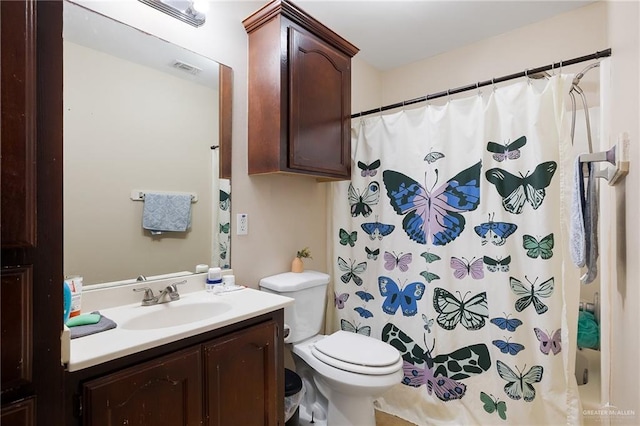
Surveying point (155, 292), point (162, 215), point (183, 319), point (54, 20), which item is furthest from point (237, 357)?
point (54, 20)

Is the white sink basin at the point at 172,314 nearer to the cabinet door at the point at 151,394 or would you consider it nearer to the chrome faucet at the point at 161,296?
the chrome faucet at the point at 161,296

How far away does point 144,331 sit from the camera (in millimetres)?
946

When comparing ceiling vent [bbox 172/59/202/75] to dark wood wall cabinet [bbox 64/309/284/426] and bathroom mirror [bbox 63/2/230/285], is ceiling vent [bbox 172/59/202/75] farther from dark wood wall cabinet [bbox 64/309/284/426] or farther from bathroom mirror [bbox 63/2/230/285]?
dark wood wall cabinet [bbox 64/309/284/426]

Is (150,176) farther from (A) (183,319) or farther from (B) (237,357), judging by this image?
(B) (237,357)

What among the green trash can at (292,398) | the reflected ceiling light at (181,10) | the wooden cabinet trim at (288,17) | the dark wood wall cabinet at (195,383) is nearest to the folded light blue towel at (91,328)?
the dark wood wall cabinet at (195,383)

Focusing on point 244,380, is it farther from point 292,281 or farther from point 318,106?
point 318,106

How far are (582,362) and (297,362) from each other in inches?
66.2

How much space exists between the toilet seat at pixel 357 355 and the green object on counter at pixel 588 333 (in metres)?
1.10

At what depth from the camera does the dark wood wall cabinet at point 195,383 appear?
79 centimetres

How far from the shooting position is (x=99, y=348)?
835 millimetres

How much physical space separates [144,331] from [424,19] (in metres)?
2.29

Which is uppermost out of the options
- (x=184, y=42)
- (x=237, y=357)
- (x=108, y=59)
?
(x=184, y=42)

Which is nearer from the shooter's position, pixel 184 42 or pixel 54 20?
pixel 54 20

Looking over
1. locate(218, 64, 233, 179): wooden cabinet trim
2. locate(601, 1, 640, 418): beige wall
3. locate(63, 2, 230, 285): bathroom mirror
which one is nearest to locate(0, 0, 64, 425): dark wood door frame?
locate(63, 2, 230, 285): bathroom mirror
